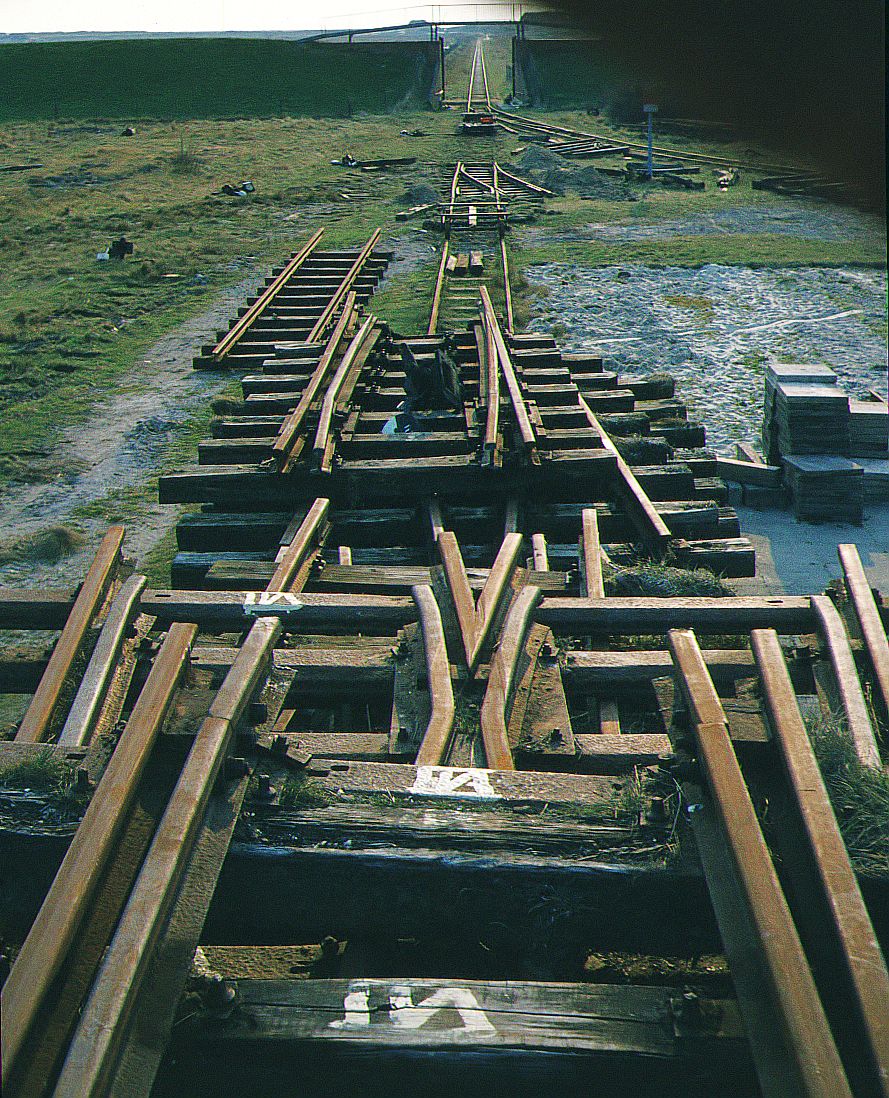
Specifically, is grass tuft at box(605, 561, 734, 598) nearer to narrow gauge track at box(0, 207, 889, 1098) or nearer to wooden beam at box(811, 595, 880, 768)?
narrow gauge track at box(0, 207, 889, 1098)

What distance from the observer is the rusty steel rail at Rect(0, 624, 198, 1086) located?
196cm

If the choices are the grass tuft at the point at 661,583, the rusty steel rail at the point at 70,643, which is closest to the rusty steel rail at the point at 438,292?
the grass tuft at the point at 661,583

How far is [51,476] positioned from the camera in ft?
29.9

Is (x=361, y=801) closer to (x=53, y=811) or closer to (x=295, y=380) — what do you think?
(x=53, y=811)

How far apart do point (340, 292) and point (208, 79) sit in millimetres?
47179

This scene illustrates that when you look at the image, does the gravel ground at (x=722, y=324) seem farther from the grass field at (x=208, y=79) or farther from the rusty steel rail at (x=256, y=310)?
the grass field at (x=208, y=79)

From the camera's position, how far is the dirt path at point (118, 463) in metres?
7.70

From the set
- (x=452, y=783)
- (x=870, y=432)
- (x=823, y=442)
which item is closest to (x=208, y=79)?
(x=870, y=432)

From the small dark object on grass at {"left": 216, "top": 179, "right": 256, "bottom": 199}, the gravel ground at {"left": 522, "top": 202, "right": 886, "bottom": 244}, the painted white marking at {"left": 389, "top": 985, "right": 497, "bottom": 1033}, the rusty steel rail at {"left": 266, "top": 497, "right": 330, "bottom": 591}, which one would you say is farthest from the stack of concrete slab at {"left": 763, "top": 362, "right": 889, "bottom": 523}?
the small dark object on grass at {"left": 216, "top": 179, "right": 256, "bottom": 199}

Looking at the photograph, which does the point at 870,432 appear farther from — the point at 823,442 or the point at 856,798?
the point at 856,798

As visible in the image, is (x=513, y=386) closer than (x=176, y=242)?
Yes

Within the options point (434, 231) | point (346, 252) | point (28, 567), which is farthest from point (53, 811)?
point (434, 231)

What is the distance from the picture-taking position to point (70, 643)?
3799 mm

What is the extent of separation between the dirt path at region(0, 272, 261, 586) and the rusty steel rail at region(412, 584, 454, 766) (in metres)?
4.12
